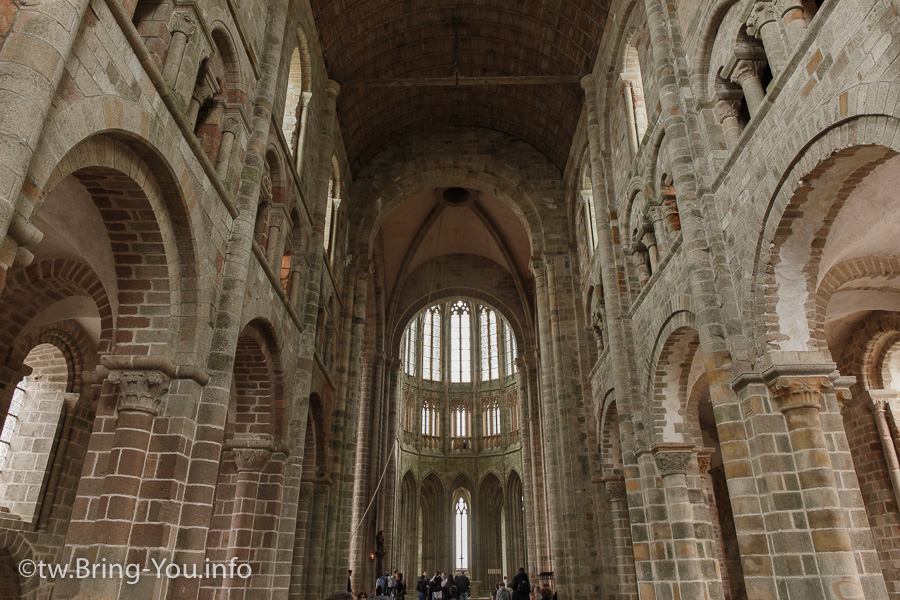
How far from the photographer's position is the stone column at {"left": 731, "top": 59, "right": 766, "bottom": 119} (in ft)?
28.0

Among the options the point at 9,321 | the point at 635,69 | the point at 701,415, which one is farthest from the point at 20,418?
the point at 701,415

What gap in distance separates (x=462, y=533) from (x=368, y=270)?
23741mm

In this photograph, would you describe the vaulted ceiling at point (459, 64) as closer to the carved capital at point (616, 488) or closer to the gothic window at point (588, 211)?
the gothic window at point (588, 211)

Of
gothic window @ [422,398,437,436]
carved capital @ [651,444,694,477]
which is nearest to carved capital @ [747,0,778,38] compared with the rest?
carved capital @ [651,444,694,477]

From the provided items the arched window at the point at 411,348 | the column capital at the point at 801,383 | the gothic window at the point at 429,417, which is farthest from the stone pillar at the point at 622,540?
the arched window at the point at 411,348

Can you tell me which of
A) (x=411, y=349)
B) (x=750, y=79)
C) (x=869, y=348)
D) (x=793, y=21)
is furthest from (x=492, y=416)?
(x=793, y=21)

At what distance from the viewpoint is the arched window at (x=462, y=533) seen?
125ft

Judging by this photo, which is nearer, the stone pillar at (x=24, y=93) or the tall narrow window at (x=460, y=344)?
the stone pillar at (x=24, y=93)

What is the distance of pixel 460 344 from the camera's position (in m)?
40.8

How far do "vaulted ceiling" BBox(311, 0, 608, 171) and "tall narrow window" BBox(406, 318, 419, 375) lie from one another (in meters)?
19.1

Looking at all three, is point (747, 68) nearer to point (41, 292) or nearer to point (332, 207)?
point (41, 292)

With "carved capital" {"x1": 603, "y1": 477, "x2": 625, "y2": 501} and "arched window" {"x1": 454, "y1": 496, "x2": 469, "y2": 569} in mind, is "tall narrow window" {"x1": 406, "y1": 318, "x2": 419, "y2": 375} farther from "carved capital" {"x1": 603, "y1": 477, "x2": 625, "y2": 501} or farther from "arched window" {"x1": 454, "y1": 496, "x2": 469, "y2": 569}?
"carved capital" {"x1": 603, "y1": 477, "x2": 625, "y2": 501}

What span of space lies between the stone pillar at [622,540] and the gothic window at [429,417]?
23754 millimetres

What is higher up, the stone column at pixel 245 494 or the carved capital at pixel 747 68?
the carved capital at pixel 747 68
